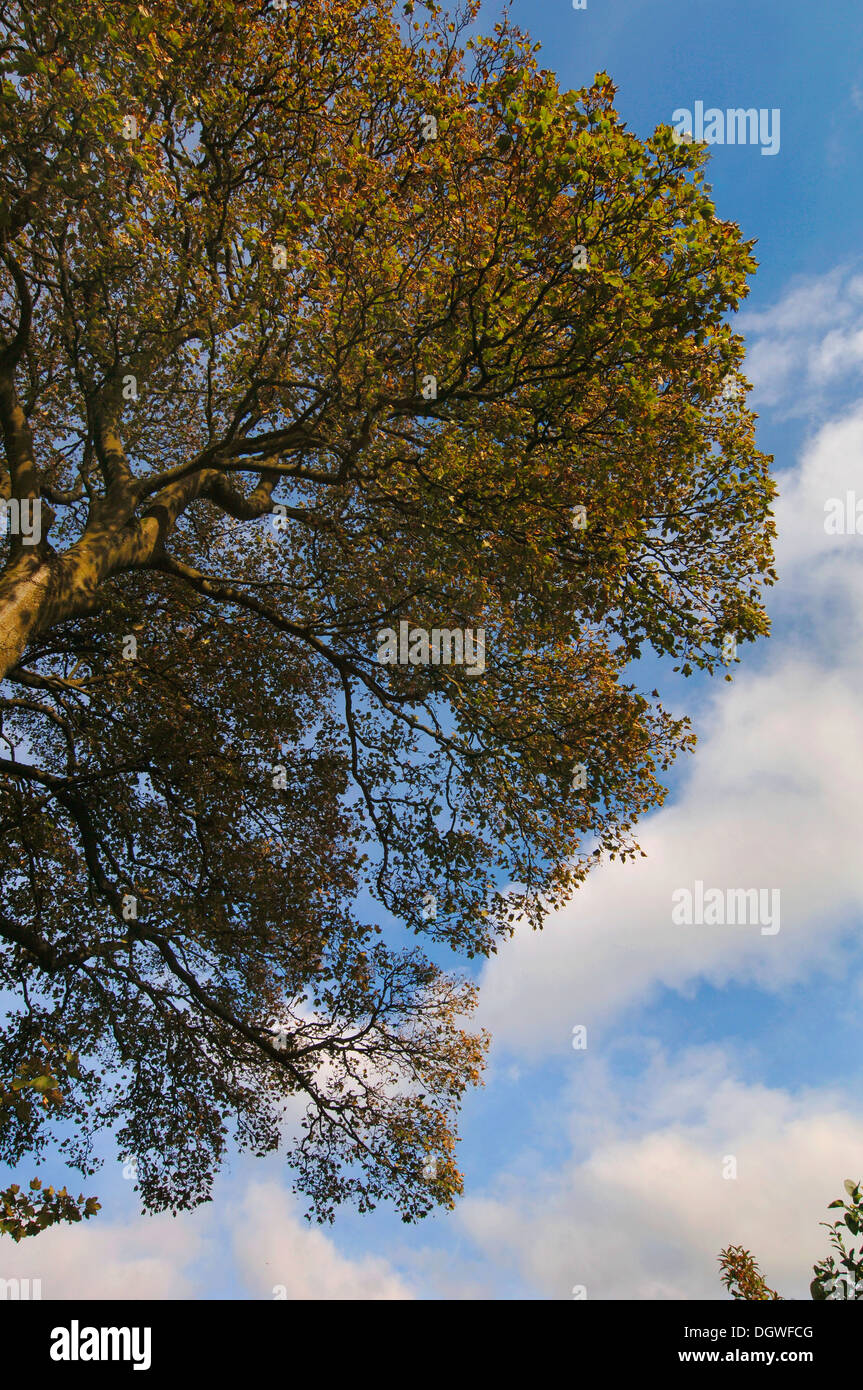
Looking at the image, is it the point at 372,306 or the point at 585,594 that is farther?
the point at 585,594

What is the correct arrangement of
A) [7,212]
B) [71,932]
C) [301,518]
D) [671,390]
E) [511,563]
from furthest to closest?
[71,932] < [301,518] < [671,390] < [511,563] < [7,212]

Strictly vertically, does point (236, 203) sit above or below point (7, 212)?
above

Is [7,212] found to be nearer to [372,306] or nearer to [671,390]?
[372,306]

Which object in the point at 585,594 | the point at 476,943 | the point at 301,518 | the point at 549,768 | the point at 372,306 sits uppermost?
the point at 372,306

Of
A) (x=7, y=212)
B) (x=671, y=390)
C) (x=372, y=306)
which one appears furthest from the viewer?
(x=671, y=390)

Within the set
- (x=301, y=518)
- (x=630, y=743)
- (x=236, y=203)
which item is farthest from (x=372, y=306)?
(x=630, y=743)

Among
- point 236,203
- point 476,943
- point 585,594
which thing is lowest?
point 476,943

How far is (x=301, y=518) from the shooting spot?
14.2 meters

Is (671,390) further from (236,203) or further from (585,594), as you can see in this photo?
(236,203)

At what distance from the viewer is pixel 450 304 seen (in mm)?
10891

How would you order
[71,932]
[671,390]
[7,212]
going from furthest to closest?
[71,932]
[671,390]
[7,212]

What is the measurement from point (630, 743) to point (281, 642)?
6392mm

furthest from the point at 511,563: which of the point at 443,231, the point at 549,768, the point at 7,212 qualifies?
the point at 7,212

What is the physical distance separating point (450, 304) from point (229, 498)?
5354 mm
